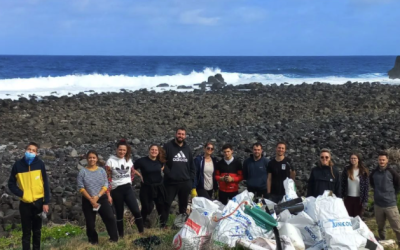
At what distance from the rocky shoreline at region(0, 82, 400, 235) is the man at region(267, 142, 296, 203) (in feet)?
12.7

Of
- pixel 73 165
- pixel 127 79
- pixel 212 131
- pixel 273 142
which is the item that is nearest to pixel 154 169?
pixel 73 165

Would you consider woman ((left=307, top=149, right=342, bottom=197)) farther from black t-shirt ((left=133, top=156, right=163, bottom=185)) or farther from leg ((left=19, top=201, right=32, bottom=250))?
leg ((left=19, top=201, right=32, bottom=250))

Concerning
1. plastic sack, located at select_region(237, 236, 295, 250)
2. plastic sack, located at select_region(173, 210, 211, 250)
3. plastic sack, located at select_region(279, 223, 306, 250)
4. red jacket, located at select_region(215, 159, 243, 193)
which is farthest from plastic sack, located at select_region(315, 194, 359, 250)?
red jacket, located at select_region(215, 159, 243, 193)

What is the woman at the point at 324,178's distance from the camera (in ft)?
24.2

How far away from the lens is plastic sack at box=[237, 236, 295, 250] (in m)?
5.89

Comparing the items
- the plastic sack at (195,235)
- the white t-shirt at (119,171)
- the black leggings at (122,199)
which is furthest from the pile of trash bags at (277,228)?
the white t-shirt at (119,171)

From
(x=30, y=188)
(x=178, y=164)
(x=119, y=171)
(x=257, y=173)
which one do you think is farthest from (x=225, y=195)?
(x=30, y=188)

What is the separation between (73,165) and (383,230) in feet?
28.5

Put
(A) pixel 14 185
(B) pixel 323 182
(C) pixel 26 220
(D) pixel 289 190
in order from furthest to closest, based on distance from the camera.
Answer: (B) pixel 323 182 → (D) pixel 289 190 → (C) pixel 26 220 → (A) pixel 14 185

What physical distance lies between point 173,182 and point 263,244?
2364mm

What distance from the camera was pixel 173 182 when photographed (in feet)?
26.2

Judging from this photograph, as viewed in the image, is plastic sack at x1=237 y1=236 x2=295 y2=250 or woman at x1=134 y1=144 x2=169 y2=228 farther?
woman at x1=134 y1=144 x2=169 y2=228

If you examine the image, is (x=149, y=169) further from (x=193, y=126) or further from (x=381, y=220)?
(x=193, y=126)

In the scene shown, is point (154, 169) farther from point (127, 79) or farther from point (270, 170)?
point (127, 79)
